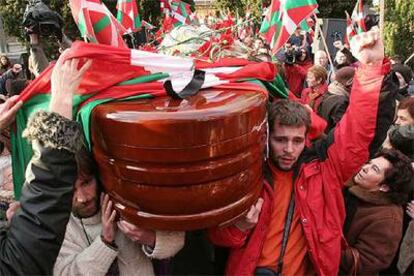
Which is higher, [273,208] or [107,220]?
[107,220]

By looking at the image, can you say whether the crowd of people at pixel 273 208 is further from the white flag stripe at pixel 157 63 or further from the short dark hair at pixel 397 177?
the white flag stripe at pixel 157 63

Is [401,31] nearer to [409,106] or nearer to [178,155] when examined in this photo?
[409,106]

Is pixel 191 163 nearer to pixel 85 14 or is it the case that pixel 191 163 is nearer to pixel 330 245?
pixel 330 245

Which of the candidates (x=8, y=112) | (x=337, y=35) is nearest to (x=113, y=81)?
(x=8, y=112)

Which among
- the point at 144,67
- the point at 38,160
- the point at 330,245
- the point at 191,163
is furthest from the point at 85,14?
the point at 330,245

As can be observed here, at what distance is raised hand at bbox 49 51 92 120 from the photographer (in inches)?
50.9

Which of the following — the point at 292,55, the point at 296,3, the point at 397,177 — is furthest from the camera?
the point at 292,55

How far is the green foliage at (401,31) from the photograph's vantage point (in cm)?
1312

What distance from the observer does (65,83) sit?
1.32 m

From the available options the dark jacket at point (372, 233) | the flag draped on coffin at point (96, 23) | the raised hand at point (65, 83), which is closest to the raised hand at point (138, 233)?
the raised hand at point (65, 83)

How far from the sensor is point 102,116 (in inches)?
51.1

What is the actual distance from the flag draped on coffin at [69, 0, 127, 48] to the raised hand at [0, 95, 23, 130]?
525mm

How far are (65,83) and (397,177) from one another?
1833mm

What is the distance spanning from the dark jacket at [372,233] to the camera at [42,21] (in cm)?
209
